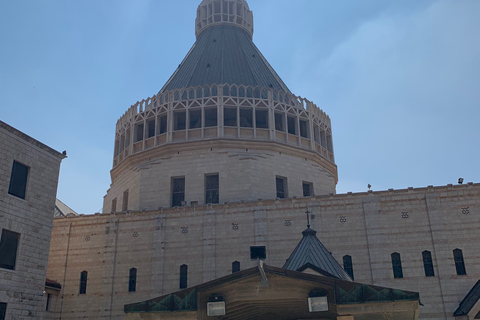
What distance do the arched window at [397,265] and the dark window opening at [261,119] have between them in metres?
15.8

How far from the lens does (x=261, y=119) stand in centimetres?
4334

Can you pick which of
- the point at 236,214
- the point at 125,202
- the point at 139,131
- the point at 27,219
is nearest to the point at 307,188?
the point at 236,214

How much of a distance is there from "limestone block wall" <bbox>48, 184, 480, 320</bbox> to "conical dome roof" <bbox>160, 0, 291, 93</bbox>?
1416 centimetres

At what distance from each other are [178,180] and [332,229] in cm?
1345

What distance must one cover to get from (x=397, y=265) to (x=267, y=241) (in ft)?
27.7

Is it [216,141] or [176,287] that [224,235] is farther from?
[216,141]

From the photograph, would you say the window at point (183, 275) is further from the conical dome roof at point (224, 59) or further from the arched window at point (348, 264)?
the conical dome roof at point (224, 59)

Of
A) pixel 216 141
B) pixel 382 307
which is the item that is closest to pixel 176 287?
pixel 216 141

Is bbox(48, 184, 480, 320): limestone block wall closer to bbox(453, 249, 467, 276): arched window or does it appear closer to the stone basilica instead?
the stone basilica

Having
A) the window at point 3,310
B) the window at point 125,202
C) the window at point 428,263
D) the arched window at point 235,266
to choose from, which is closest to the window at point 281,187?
the arched window at point 235,266

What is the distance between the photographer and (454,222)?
3169cm

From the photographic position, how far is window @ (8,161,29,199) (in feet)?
85.7

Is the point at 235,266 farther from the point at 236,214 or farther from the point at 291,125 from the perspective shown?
the point at 291,125

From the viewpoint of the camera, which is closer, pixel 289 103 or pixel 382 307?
pixel 382 307
